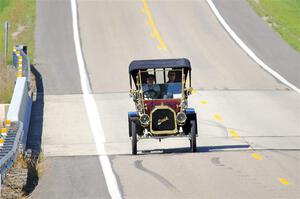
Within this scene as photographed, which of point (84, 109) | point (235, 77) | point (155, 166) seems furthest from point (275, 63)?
point (155, 166)

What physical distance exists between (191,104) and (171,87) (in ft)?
21.2

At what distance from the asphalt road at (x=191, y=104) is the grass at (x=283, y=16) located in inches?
102

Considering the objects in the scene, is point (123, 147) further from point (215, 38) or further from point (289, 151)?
point (215, 38)

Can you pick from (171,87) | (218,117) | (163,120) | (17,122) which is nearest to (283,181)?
(163,120)

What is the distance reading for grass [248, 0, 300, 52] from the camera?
38169 mm

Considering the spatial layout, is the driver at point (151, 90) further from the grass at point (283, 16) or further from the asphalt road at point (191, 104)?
the grass at point (283, 16)

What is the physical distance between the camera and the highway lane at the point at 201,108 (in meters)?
16.6

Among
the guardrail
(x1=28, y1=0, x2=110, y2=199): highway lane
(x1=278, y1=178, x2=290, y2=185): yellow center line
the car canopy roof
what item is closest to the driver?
the car canopy roof

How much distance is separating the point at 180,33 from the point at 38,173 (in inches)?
855

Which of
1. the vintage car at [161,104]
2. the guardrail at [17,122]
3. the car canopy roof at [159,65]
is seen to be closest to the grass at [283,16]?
the guardrail at [17,122]

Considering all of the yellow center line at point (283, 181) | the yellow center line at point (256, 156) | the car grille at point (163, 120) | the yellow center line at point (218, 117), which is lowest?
the yellow center line at point (218, 117)

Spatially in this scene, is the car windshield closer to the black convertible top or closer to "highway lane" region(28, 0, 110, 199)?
the black convertible top

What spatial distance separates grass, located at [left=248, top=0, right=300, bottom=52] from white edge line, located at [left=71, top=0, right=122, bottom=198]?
30.6ft

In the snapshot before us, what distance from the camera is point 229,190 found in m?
15.8
